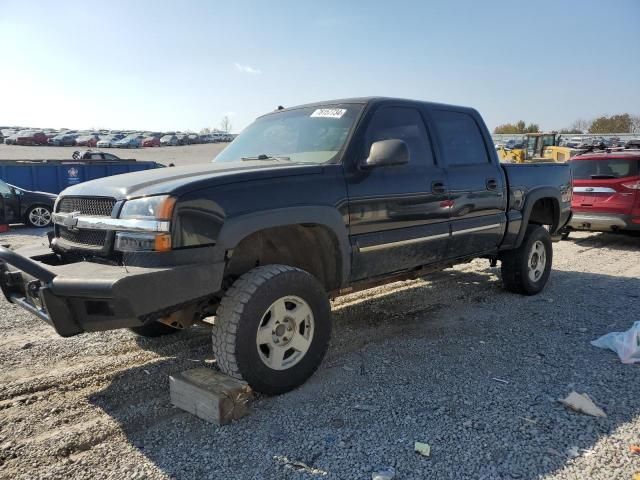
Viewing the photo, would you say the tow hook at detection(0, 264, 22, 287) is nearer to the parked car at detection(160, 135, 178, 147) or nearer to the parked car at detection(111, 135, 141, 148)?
the parked car at detection(111, 135, 141, 148)

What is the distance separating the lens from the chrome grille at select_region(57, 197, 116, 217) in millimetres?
3157

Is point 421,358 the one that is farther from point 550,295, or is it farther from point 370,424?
point 550,295

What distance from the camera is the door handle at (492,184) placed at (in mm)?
5019

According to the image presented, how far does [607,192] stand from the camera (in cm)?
913

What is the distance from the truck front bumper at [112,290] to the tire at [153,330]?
1384mm

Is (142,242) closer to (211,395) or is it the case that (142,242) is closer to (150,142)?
(211,395)

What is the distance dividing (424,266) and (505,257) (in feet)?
5.71

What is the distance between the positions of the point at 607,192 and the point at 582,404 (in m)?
7.15

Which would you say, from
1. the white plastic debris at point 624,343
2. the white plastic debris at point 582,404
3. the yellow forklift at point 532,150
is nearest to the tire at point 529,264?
the white plastic debris at point 624,343

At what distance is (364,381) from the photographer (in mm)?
3633

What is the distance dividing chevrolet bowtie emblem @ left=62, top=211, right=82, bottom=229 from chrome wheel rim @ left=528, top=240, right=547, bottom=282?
482cm

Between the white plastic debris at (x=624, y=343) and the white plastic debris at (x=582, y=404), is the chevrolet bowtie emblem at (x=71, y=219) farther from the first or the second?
the white plastic debris at (x=624, y=343)

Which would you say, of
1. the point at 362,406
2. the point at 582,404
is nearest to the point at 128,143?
the point at 362,406

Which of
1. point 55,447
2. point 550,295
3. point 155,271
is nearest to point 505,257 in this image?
point 550,295
